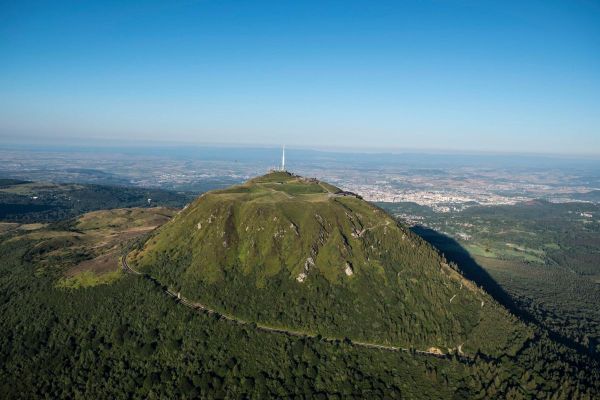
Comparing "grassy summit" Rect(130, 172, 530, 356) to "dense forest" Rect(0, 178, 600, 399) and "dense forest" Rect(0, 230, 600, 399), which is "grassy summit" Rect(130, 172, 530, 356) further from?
"dense forest" Rect(0, 230, 600, 399)

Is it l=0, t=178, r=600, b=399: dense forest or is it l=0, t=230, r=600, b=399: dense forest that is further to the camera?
l=0, t=230, r=600, b=399: dense forest

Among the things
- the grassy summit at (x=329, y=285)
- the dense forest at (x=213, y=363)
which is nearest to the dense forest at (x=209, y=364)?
the dense forest at (x=213, y=363)

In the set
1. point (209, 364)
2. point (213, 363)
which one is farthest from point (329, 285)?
point (209, 364)

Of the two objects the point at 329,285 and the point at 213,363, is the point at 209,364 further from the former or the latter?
the point at 329,285

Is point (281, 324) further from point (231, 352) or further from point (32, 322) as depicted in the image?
point (32, 322)

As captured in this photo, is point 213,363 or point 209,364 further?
point 213,363

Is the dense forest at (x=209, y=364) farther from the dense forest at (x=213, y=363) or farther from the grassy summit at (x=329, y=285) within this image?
the grassy summit at (x=329, y=285)

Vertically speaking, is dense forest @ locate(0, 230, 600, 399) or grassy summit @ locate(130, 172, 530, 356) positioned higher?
grassy summit @ locate(130, 172, 530, 356)

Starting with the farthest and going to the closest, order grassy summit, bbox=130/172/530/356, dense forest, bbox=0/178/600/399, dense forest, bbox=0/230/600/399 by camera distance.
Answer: grassy summit, bbox=130/172/530/356 < dense forest, bbox=0/230/600/399 < dense forest, bbox=0/178/600/399

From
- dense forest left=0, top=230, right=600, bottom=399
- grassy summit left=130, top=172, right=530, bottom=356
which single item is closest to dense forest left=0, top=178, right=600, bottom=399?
dense forest left=0, top=230, right=600, bottom=399
